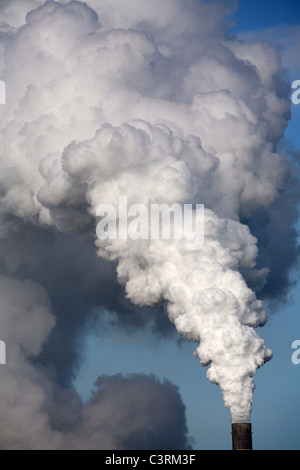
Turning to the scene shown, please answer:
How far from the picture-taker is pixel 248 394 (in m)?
77.4

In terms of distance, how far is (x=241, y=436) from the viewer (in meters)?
75.6

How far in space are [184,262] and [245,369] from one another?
17.9 m

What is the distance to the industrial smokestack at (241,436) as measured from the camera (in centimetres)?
7569

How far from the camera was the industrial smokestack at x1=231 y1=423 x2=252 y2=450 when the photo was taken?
75.7 meters
